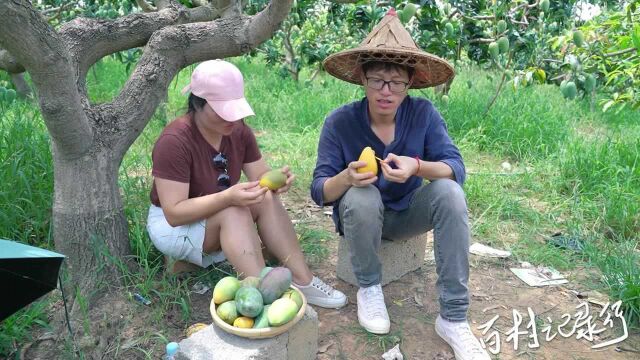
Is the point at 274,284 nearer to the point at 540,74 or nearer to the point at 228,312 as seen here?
the point at 228,312

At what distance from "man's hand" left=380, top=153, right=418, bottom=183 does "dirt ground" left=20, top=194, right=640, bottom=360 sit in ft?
2.24

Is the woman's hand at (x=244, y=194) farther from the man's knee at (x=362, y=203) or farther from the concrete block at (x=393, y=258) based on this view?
the concrete block at (x=393, y=258)

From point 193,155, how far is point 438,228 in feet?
3.37

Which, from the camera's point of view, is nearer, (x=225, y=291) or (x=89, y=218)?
(x=225, y=291)

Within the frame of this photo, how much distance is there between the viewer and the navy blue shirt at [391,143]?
2221mm

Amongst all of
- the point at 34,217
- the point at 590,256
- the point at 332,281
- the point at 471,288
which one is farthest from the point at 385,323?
the point at 34,217

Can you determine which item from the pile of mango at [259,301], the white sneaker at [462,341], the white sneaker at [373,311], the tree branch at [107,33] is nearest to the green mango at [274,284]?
the pile of mango at [259,301]

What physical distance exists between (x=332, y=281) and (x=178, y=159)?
3.29 feet

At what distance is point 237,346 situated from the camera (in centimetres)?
172

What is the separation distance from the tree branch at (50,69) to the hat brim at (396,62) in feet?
3.43

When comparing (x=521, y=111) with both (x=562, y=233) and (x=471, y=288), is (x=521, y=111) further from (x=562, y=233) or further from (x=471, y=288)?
(x=471, y=288)

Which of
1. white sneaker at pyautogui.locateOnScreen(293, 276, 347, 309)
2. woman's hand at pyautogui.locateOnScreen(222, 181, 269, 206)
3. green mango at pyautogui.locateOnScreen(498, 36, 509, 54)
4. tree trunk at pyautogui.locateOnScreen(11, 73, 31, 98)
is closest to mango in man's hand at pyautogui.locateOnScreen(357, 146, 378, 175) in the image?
woman's hand at pyautogui.locateOnScreen(222, 181, 269, 206)

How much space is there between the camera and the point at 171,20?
2559 mm

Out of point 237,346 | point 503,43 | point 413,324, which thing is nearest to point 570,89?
point 503,43
